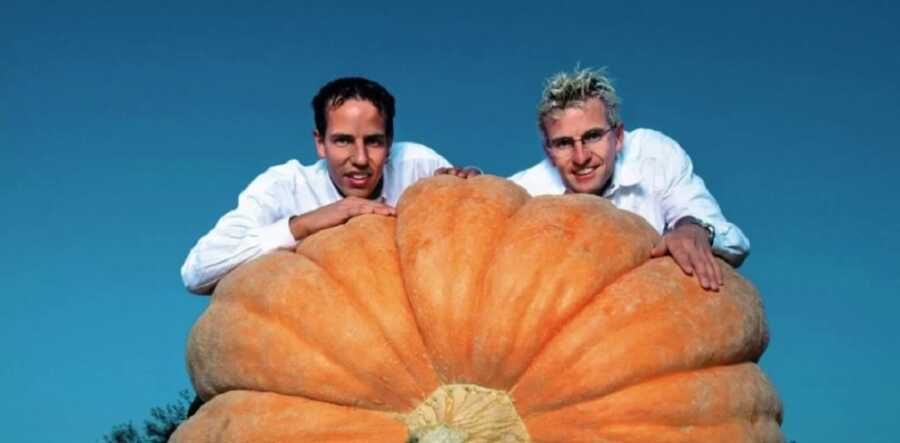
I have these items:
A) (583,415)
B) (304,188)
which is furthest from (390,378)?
(304,188)

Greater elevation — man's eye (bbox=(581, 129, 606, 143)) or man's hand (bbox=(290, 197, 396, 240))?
man's eye (bbox=(581, 129, 606, 143))

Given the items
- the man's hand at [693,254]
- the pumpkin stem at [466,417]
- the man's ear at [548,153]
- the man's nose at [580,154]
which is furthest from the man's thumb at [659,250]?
the man's ear at [548,153]

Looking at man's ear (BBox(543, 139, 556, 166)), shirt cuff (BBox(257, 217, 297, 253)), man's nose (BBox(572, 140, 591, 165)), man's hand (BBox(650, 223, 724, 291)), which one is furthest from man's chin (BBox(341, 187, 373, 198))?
man's hand (BBox(650, 223, 724, 291))

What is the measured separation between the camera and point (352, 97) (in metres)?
5.86

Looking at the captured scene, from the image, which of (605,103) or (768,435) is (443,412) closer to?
(768,435)

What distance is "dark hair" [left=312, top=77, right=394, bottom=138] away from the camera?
5883mm

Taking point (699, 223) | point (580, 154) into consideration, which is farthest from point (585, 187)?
point (699, 223)

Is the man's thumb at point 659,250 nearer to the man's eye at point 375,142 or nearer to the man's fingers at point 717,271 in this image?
the man's fingers at point 717,271

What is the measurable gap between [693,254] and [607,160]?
164 centimetres

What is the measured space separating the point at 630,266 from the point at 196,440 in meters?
1.96

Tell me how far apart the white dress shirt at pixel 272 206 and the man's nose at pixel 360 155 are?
0.34 m

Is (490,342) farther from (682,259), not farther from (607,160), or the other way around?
(607,160)

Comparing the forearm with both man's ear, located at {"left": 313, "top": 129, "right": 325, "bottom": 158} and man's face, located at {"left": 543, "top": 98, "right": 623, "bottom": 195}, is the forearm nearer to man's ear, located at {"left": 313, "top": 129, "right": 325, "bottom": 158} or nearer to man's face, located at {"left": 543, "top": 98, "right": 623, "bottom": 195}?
man's ear, located at {"left": 313, "top": 129, "right": 325, "bottom": 158}

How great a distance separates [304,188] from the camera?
603 centimetres
